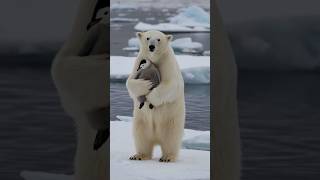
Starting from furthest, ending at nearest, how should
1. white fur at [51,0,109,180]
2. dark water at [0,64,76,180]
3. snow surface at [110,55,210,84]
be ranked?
dark water at [0,64,76,180]
white fur at [51,0,109,180]
snow surface at [110,55,210,84]

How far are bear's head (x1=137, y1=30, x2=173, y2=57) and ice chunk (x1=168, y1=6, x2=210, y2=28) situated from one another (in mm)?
94

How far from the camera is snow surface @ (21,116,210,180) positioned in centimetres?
259

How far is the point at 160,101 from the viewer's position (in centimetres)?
263

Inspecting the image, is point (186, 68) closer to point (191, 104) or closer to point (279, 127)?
point (191, 104)

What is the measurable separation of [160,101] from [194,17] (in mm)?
398

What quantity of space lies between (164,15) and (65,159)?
846 millimetres

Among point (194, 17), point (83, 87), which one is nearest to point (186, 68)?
point (194, 17)

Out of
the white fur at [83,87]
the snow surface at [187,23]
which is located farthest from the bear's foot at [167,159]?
the snow surface at [187,23]

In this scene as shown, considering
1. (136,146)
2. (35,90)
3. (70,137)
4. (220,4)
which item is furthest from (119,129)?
(220,4)

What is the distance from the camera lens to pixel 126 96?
2623 millimetres

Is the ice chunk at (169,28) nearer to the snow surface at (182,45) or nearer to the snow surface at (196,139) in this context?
the snow surface at (182,45)

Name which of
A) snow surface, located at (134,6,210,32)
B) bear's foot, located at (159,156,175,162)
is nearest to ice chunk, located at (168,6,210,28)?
snow surface, located at (134,6,210,32)

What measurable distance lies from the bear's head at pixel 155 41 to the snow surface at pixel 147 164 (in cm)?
33

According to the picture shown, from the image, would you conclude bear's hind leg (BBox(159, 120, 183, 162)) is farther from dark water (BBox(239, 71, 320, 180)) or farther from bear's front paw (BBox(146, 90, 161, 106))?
dark water (BBox(239, 71, 320, 180))
